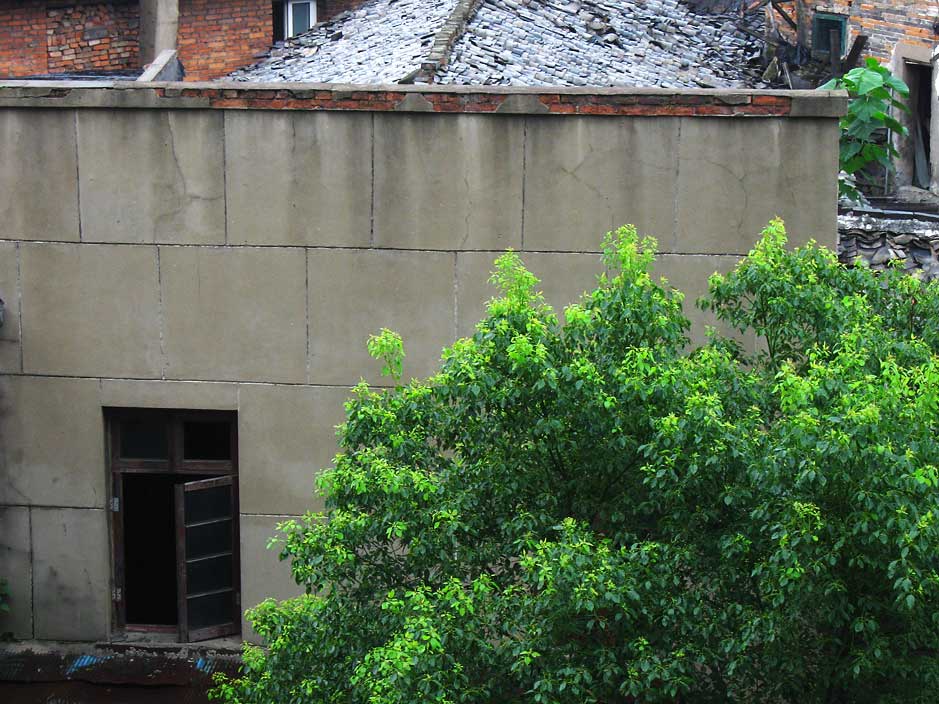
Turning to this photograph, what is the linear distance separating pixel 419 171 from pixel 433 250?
0.83m

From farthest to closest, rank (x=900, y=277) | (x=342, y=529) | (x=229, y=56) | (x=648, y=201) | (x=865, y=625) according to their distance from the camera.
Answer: (x=229, y=56)
(x=648, y=201)
(x=900, y=277)
(x=342, y=529)
(x=865, y=625)

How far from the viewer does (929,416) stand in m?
8.01

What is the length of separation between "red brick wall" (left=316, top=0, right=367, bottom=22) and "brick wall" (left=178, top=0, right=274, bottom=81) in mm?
1398

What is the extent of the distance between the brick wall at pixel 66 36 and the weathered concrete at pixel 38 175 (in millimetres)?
8990

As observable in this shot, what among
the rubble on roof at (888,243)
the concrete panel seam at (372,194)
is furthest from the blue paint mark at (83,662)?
the rubble on roof at (888,243)

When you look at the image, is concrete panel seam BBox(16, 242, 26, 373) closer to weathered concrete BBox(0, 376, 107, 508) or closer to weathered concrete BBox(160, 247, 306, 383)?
weathered concrete BBox(0, 376, 107, 508)

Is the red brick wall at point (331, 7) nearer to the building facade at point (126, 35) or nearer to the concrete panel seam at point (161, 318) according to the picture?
the building facade at point (126, 35)

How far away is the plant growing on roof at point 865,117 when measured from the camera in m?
17.3

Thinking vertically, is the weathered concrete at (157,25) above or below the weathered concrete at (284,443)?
above

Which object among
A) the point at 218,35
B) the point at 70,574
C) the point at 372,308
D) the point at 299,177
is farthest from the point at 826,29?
the point at 70,574

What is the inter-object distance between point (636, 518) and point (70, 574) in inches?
335

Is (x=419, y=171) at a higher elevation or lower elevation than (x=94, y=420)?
higher

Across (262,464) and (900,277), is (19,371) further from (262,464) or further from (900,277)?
(900,277)

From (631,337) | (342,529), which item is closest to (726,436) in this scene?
(631,337)
